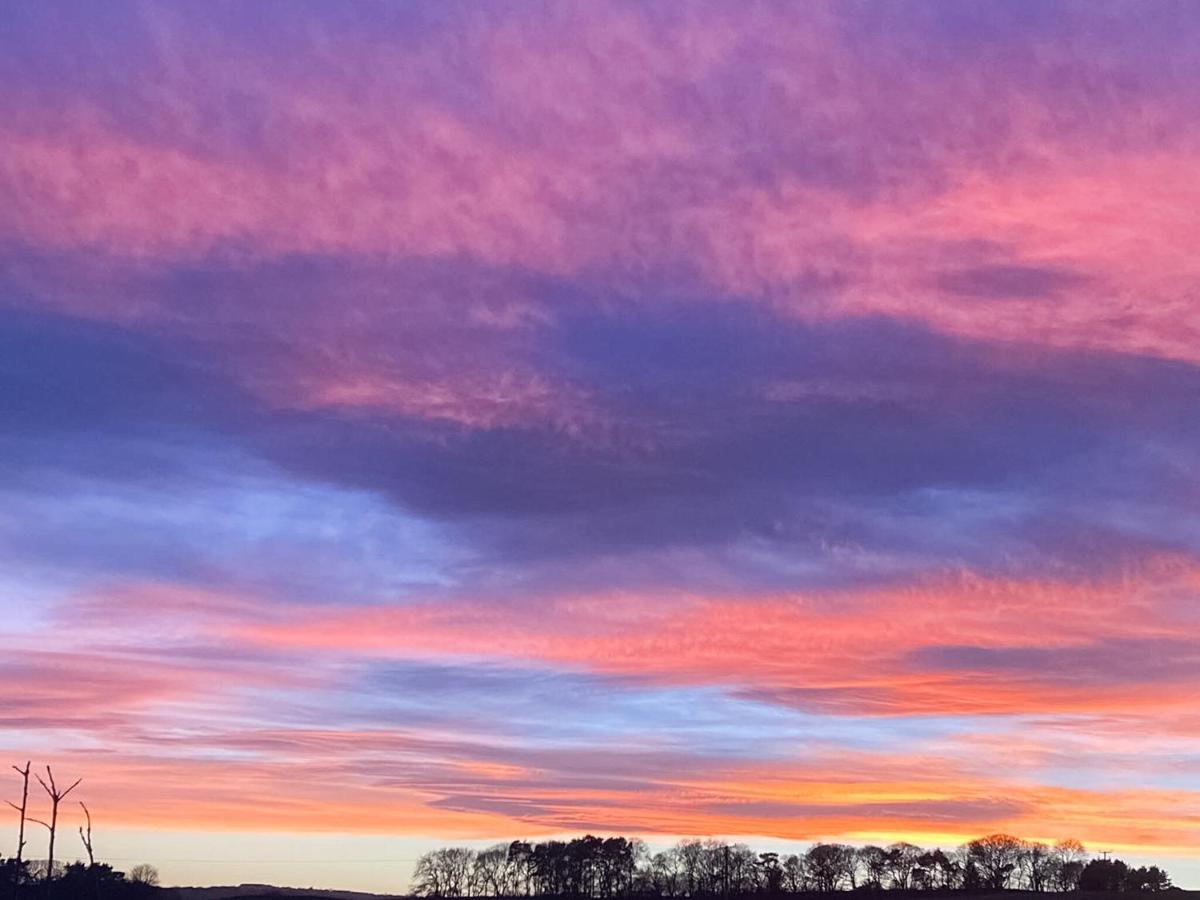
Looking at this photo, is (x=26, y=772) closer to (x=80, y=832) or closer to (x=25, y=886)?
(x=80, y=832)

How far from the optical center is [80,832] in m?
109

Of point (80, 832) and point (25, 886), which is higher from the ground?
point (80, 832)

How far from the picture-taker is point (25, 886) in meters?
198

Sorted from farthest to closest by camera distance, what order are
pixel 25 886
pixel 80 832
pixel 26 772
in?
pixel 25 886, pixel 26 772, pixel 80 832

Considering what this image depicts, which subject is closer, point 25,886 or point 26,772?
point 26,772

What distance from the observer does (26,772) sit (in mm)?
118188

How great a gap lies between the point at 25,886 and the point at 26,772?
94.0 meters

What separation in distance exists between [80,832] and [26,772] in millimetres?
12835

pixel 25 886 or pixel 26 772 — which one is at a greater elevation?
pixel 26 772

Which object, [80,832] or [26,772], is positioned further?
[26,772]

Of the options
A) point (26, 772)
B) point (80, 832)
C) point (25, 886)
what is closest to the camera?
point (80, 832)

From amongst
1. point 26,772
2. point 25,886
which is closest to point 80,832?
point 26,772

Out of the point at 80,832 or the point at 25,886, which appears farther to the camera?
the point at 25,886

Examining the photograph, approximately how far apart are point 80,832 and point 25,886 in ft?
342
